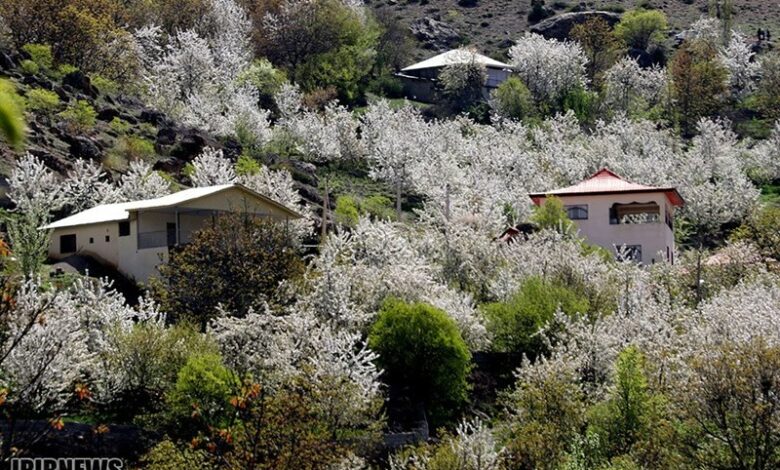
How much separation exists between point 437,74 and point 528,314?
74848 mm

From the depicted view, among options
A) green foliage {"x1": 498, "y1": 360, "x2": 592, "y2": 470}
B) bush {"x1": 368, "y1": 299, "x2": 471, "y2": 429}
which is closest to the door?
bush {"x1": 368, "y1": 299, "x2": 471, "y2": 429}

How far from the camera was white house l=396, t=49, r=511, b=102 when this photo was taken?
114875mm

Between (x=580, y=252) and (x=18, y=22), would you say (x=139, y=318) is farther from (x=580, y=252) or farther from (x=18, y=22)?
(x=18, y=22)

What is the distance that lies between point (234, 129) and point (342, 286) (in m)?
44.5

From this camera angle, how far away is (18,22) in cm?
8756

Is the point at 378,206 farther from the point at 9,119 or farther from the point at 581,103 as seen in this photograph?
the point at 9,119

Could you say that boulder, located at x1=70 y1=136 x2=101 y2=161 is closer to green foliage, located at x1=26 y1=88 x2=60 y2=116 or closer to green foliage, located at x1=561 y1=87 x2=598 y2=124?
green foliage, located at x1=26 y1=88 x2=60 y2=116

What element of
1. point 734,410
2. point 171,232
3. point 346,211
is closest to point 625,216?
point 346,211

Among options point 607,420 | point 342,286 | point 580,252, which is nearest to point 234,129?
point 580,252

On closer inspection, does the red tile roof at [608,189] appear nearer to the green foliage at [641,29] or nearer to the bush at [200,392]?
the bush at [200,392]

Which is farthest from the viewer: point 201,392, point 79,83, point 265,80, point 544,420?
point 265,80

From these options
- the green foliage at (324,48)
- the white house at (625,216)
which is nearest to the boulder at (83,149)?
the white house at (625,216)

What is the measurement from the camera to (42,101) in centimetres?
7231

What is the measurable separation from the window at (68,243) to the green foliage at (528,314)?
18.9 meters
